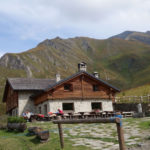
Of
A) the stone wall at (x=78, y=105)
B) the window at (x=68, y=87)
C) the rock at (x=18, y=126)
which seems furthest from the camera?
the window at (x=68, y=87)

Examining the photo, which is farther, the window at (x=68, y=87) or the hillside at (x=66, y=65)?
the hillside at (x=66, y=65)

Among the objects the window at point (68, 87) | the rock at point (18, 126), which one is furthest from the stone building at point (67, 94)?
the rock at point (18, 126)

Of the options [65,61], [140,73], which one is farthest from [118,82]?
[65,61]

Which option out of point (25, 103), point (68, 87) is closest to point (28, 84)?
point (25, 103)

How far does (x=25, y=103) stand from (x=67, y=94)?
5893 millimetres

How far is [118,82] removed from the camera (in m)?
134

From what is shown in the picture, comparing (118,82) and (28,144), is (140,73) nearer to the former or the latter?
(118,82)

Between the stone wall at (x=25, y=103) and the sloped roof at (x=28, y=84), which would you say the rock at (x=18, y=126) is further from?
the stone wall at (x=25, y=103)

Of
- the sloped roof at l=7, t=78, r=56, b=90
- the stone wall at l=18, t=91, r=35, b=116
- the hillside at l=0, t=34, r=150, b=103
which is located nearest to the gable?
the stone wall at l=18, t=91, r=35, b=116

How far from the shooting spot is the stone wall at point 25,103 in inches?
1071

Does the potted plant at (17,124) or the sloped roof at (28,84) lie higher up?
the sloped roof at (28,84)

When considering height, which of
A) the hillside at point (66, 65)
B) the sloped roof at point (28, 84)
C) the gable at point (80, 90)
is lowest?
the gable at point (80, 90)

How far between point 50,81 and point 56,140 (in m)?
22.3

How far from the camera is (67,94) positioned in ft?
83.1
